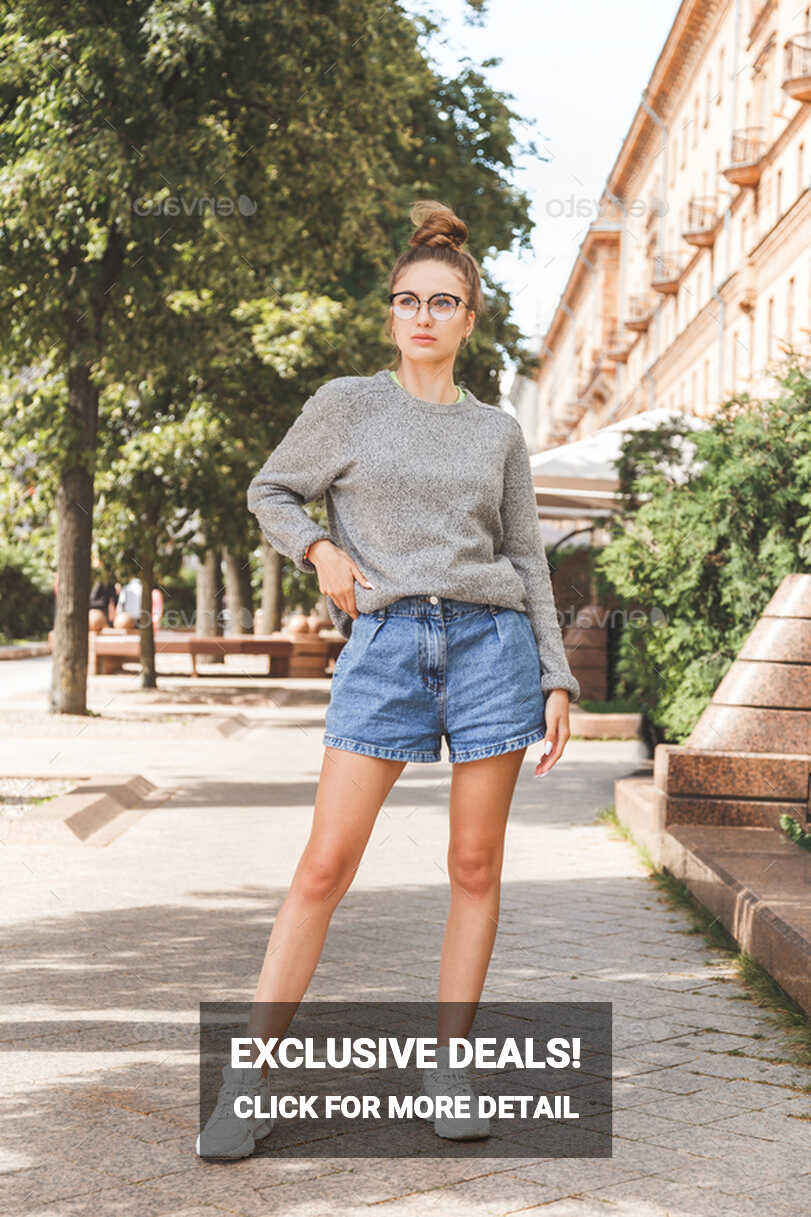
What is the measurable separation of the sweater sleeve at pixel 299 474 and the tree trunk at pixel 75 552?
37.4 feet

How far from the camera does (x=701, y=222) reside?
4034 cm

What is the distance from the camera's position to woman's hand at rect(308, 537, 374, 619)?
3.43 metres

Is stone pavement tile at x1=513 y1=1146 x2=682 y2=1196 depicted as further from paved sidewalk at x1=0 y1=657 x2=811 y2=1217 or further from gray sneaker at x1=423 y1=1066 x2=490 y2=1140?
gray sneaker at x1=423 y1=1066 x2=490 y2=1140

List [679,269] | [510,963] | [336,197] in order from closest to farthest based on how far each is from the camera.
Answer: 1. [510,963]
2. [336,197]
3. [679,269]

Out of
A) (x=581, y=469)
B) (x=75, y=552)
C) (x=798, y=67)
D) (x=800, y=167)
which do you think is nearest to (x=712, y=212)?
(x=800, y=167)

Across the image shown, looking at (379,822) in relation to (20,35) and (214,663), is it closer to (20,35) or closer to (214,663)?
(20,35)

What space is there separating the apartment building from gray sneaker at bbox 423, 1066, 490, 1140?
8318mm

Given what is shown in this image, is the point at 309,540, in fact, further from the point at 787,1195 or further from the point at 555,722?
the point at 787,1195

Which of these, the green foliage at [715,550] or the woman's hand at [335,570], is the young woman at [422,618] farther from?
the green foliage at [715,550]

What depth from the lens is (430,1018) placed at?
4.64m

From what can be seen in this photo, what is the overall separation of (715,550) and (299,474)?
586 centimetres

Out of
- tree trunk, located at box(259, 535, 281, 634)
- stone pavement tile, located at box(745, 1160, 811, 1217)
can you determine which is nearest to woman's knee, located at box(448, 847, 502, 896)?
stone pavement tile, located at box(745, 1160, 811, 1217)

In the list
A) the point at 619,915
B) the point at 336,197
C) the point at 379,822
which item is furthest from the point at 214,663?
the point at 619,915

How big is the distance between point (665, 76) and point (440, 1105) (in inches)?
1789
